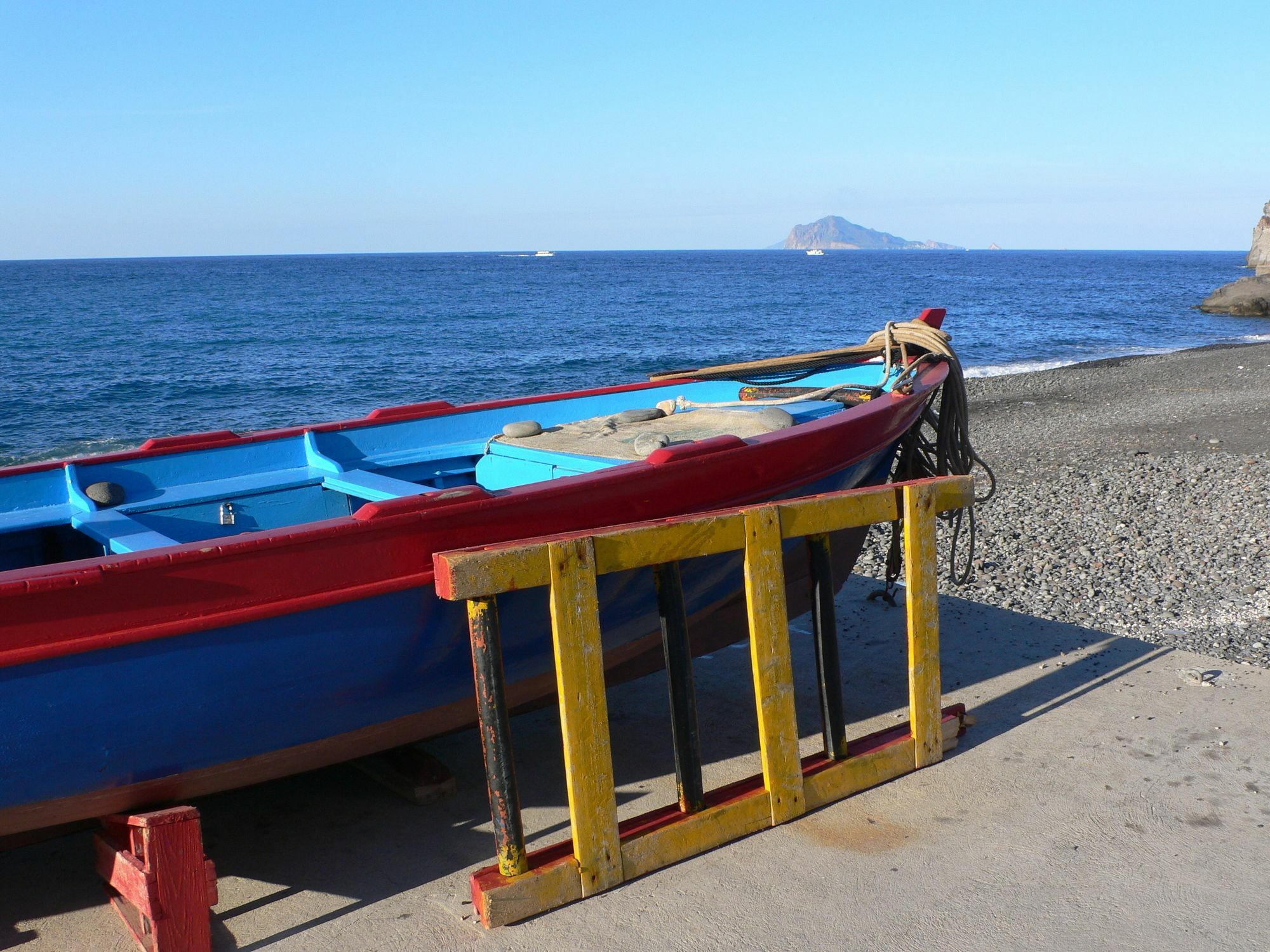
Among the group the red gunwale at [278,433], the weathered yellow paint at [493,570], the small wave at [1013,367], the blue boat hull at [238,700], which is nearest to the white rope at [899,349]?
→ the red gunwale at [278,433]

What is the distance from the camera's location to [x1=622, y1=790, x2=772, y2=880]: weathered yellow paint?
3.04 metres

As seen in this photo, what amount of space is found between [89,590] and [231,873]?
1.19 meters

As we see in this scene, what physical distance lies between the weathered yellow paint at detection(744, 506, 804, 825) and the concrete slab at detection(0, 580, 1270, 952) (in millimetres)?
184

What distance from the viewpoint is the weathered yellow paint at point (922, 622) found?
368cm

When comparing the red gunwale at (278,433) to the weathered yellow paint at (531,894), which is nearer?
the weathered yellow paint at (531,894)

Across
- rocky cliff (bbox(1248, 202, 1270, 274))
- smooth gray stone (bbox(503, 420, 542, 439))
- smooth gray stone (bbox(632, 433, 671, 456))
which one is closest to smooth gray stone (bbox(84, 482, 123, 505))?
smooth gray stone (bbox(503, 420, 542, 439))

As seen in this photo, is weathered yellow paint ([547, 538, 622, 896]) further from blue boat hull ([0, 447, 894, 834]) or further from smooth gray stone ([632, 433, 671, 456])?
smooth gray stone ([632, 433, 671, 456])

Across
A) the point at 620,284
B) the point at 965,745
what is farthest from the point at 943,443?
the point at 620,284

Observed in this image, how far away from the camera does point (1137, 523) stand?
7223mm

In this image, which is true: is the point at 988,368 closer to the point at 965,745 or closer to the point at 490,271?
the point at 965,745

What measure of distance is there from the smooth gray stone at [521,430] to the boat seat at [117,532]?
5.18 feet

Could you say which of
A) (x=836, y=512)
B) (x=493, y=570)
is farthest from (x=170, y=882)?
(x=836, y=512)

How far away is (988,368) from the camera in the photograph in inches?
982

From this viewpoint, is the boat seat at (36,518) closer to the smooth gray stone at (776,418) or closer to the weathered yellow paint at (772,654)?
the weathered yellow paint at (772,654)
